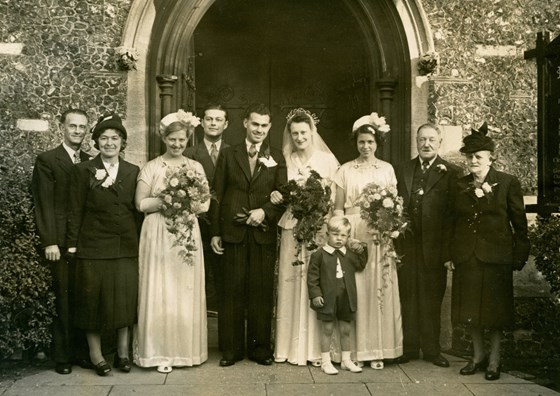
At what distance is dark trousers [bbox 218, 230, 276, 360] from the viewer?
5918 millimetres

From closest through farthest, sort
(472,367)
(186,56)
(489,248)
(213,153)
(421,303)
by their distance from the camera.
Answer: (489,248)
(472,367)
(421,303)
(213,153)
(186,56)

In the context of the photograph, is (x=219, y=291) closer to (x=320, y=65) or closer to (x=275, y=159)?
(x=275, y=159)

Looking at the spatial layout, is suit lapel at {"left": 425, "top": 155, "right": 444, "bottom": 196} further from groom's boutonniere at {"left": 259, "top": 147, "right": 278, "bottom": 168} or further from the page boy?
groom's boutonniere at {"left": 259, "top": 147, "right": 278, "bottom": 168}

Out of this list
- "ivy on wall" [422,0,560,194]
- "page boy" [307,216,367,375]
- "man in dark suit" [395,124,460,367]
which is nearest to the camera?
"page boy" [307,216,367,375]

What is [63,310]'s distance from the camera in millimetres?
5727

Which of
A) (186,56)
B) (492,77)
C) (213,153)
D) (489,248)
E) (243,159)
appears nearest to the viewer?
(489,248)

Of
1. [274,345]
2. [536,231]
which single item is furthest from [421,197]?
[274,345]

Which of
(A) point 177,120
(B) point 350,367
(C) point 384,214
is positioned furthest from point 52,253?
(C) point 384,214

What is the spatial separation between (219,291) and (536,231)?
9.15ft

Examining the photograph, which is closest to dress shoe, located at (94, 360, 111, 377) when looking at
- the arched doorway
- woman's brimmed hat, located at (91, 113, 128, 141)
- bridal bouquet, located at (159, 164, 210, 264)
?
bridal bouquet, located at (159, 164, 210, 264)

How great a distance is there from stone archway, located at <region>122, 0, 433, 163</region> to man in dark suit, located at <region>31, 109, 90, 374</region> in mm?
1256

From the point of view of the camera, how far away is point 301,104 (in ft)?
34.8

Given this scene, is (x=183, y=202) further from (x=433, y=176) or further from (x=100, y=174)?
(x=433, y=176)

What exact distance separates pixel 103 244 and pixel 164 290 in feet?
2.06
